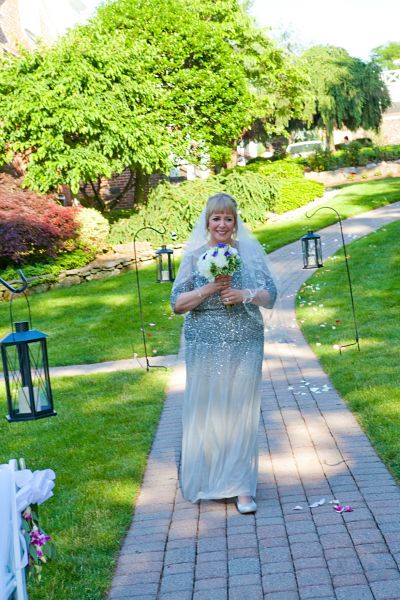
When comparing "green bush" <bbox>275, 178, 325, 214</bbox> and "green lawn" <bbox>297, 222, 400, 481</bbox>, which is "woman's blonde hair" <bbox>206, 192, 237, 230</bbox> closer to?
"green lawn" <bbox>297, 222, 400, 481</bbox>

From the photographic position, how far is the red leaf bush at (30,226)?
16.8 metres

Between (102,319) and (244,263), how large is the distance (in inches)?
332

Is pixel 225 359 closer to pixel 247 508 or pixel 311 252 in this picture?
pixel 247 508

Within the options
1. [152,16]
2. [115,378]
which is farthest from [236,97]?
[115,378]

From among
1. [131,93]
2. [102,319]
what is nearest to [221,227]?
[102,319]

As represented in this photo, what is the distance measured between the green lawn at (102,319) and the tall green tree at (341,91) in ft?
67.2

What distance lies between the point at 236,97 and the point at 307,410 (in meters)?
18.2

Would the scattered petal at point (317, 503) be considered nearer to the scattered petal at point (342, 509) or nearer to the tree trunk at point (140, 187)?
the scattered petal at point (342, 509)

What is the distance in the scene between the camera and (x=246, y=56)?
2875 centimetres

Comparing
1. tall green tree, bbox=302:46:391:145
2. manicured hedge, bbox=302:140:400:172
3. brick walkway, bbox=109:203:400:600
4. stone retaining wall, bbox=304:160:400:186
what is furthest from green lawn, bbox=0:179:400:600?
tall green tree, bbox=302:46:391:145

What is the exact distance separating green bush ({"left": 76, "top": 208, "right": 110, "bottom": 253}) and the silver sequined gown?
13806 millimetres

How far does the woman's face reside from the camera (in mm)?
5340

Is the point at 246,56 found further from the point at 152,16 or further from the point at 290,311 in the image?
the point at 290,311

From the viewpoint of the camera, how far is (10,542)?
2.75m
